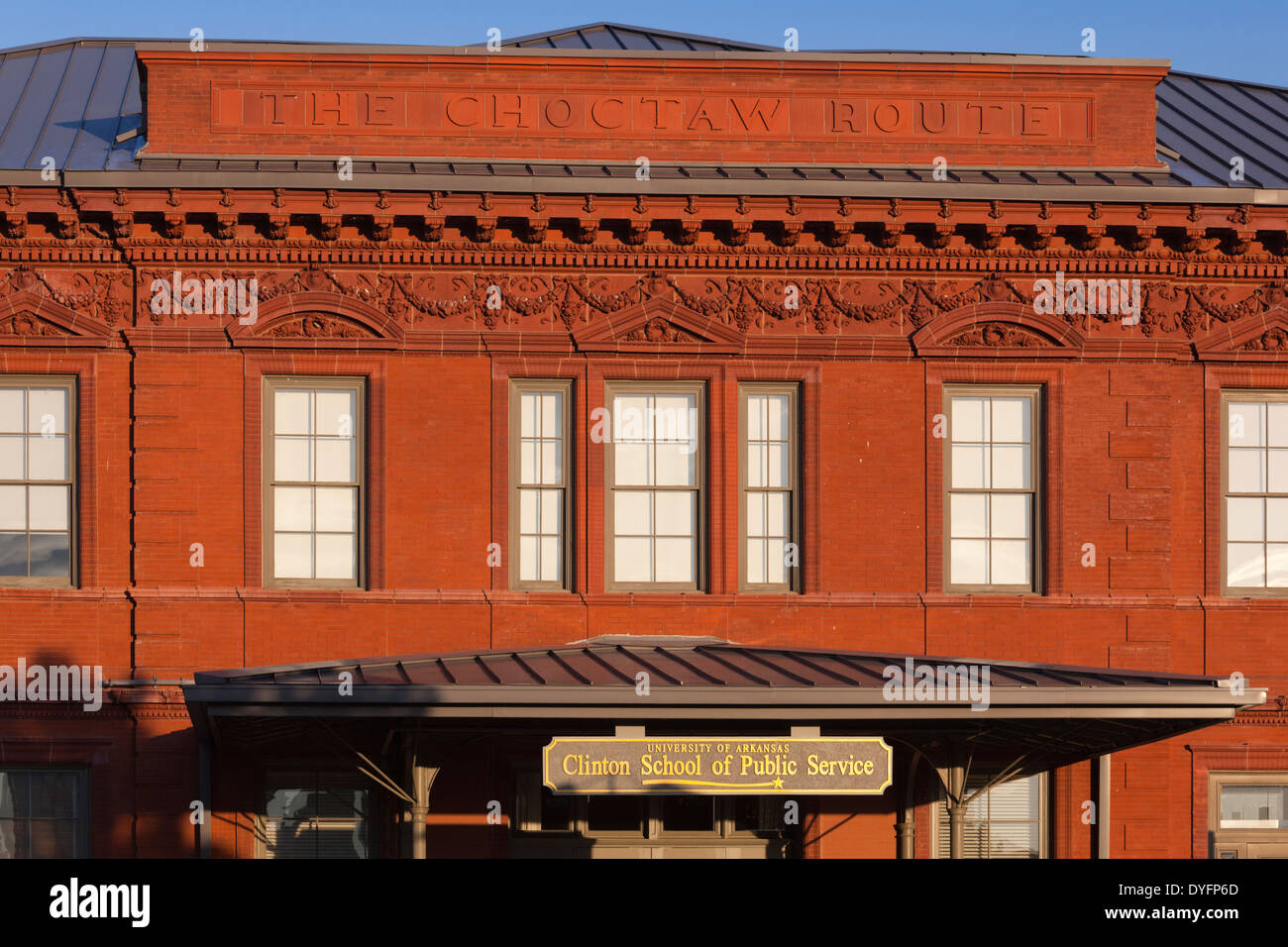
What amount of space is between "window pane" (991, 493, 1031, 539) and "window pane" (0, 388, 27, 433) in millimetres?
10455

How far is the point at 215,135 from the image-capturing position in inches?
675

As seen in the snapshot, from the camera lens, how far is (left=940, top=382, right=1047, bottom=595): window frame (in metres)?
16.7

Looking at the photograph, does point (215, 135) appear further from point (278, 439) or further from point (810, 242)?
point (810, 242)

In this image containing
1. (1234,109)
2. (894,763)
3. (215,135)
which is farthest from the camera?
(1234,109)

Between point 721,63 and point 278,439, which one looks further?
point 721,63

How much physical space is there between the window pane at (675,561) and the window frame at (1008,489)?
2.73 meters

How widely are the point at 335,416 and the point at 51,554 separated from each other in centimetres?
331

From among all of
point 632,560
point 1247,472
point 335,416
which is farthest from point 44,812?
point 1247,472

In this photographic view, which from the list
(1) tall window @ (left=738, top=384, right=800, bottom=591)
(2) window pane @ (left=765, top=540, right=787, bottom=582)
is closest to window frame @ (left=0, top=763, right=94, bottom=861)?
(1) tall window @ (left=738, top=384, right=800, bottom=591)

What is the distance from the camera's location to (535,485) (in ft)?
54.3

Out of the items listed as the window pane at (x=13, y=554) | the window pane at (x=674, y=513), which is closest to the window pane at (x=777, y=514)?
the window pane at (x=674, y=513)

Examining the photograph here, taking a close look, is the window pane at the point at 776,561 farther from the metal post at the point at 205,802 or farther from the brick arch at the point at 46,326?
the brick arch at the point at 46,326

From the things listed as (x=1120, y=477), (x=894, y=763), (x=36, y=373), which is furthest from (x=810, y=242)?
(x=36, y=373)

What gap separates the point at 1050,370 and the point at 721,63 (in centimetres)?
506
